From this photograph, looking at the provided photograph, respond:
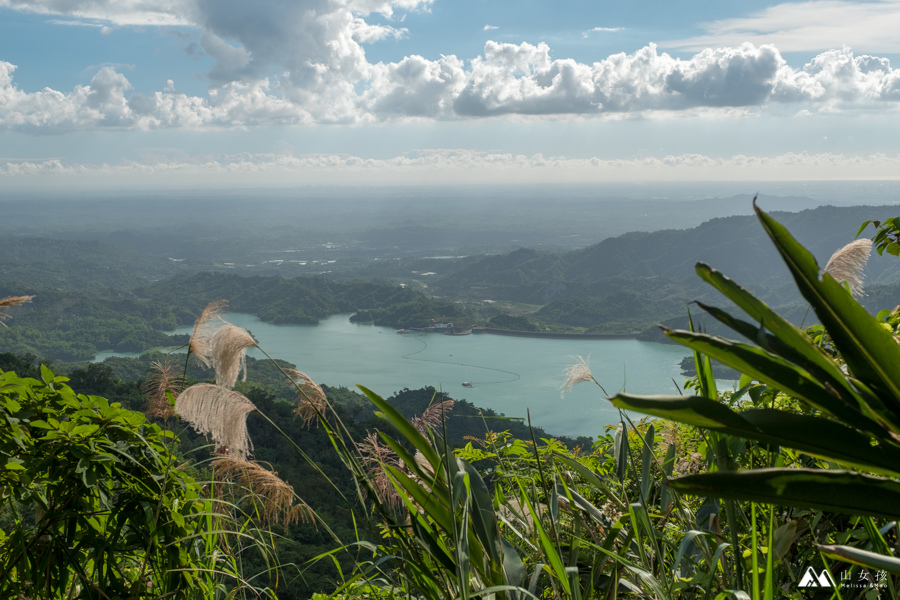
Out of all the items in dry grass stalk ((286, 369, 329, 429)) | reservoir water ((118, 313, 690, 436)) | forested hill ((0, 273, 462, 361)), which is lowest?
reservoir water ((118, 313, 690, 436))

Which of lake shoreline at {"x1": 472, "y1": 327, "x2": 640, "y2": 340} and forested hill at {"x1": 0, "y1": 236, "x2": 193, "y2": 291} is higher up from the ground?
forested hill at {"x1": 0, "y1": 236, "x2": 193, "y2": 291}

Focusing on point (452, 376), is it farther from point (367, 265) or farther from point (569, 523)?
point (367, 265)

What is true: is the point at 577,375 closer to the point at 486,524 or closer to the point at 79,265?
the point at 486,524

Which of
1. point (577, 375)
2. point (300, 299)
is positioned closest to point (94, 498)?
point (577, 375)

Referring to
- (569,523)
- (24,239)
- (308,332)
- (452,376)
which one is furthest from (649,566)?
(24,239)

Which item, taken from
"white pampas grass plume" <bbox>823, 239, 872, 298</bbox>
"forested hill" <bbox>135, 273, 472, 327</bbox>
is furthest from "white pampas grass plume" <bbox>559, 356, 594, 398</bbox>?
"forested hill" <bbox>135, 273, 472, 327</bbox>

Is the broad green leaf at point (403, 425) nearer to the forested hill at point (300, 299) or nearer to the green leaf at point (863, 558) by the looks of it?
the green leaf at point (863, 558)

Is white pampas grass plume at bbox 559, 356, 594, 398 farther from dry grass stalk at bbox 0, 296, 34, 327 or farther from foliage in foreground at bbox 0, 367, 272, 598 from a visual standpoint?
dry grass stalk at bbox 0, 296, 34, 327
